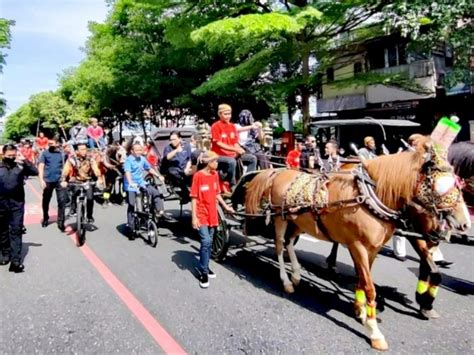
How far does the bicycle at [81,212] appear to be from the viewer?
812 cm

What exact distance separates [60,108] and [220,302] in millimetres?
47918

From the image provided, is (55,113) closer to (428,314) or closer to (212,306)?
(212,306)

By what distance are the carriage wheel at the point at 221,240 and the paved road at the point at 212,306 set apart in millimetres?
235

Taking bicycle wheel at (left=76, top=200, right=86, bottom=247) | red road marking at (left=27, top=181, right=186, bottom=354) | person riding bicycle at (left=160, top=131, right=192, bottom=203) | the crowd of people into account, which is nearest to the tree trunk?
the crowd of people

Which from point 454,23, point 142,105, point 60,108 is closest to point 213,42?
point 454,23

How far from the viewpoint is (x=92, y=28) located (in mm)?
34812

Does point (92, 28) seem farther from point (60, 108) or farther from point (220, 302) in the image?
point (220, 302)

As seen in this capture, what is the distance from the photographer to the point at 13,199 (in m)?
6.75

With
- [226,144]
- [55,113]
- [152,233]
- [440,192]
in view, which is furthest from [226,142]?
[55,113]

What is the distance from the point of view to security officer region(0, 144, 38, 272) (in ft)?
21.7

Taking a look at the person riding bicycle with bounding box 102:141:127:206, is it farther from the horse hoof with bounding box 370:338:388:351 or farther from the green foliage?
the horse hoof with bounding box 370:338:388:351

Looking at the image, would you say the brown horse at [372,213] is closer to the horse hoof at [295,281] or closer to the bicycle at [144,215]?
the horse hoof at [295,281]

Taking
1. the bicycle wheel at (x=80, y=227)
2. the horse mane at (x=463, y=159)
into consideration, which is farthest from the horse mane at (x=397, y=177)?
the bicycle wheel at (x=80, y=227)

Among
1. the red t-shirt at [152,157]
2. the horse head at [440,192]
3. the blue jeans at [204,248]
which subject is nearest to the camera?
the horse head at [440,192]
